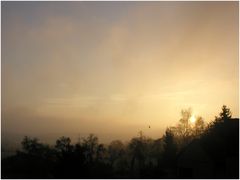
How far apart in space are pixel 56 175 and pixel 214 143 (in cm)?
2234

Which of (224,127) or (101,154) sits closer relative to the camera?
(224,127)

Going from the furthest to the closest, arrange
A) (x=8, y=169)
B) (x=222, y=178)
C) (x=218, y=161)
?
(x=8, y=169)
(x=218, y=161)
(x=222, y=178)

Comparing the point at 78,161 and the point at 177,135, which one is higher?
the point at 177,135

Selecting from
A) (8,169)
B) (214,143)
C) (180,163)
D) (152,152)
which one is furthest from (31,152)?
(152,152)

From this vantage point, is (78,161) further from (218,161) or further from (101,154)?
(101,154)

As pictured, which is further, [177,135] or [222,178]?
[177,135]

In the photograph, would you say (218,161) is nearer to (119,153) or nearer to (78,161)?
(78,161)

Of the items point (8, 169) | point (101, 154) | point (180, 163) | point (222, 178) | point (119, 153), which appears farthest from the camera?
point (119, 153)

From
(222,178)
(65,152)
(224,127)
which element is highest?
(224,127)

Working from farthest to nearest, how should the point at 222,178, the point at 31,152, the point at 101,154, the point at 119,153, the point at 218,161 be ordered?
the point at 119,153, the point at 101,154, the point at 31,152, the point at 218,161, the point at 222,178

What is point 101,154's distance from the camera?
92.6 m

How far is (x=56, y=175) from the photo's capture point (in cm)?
4438

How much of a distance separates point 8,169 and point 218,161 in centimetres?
3644

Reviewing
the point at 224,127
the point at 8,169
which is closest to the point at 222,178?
the point at 224,127
